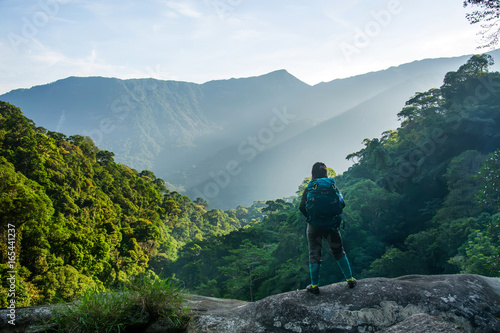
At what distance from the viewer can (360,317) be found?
3.04 metres

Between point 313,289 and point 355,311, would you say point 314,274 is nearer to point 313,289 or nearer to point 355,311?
point 313,289

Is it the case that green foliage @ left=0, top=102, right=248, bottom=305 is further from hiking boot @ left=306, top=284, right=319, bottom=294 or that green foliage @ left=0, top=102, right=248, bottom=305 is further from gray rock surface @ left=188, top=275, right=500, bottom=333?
hiking boot @ left=306, top=284, right=319, bottom=294

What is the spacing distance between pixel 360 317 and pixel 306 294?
0.65m

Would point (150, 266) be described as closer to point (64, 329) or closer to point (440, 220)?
point (440, 220)

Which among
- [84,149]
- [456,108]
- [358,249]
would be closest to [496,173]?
[358,249]

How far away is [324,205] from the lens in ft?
12.0

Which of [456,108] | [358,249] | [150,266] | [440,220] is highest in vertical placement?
[456,108]

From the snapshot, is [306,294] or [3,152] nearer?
[306,294]

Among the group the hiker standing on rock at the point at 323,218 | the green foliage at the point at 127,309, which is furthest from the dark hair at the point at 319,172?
the green foliage at the point at 127,309

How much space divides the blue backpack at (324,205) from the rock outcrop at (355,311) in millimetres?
803

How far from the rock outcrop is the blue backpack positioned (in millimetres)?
803

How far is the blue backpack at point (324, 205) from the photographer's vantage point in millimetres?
3660

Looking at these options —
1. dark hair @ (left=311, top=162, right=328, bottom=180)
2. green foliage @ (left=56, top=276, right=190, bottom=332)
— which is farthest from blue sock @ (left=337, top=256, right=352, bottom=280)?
green foliage @ (left=56, top=276, right=190, bottom=332)

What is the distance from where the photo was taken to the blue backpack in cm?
366
